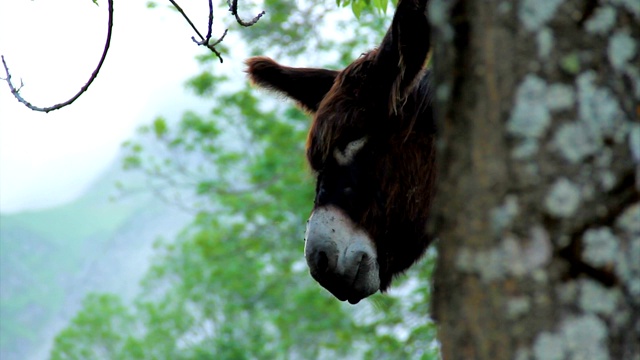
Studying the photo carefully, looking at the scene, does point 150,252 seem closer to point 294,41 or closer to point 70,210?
point 70,210

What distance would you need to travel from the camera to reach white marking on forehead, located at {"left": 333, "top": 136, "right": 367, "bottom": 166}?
327cm

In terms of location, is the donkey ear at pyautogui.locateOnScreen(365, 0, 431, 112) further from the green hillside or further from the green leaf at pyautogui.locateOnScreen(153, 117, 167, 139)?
the green hillside

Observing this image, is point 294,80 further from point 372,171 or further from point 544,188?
point 544,188

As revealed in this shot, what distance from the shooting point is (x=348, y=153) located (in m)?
3.27

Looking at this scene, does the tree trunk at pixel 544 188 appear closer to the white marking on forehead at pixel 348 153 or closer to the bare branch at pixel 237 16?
the white marking on forehead at pixel 348 153

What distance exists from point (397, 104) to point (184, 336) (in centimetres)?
2037

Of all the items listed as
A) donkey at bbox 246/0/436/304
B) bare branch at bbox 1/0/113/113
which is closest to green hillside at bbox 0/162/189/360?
bare branch at bbox 1/0/113/113

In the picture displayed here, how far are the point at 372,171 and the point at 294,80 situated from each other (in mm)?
1059

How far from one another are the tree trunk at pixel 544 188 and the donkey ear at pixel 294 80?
2746 millimetres

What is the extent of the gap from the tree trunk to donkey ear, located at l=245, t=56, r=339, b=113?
275 cm

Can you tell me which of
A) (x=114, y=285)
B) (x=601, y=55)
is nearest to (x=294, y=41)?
(x=601, y=55)

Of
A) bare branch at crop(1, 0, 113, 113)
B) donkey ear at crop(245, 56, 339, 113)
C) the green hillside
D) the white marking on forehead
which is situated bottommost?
the green hillside

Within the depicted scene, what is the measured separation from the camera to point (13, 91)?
3.34m

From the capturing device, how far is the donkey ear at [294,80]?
409 cm
